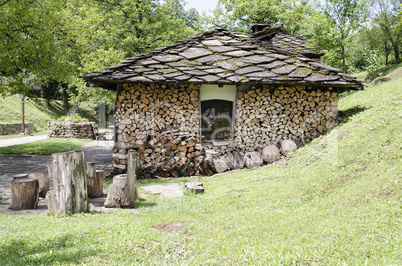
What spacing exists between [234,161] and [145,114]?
316 centimetres

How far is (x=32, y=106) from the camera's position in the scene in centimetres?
2505

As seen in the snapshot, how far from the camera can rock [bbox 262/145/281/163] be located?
335 inches

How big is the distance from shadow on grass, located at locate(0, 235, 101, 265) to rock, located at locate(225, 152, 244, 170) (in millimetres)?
6014

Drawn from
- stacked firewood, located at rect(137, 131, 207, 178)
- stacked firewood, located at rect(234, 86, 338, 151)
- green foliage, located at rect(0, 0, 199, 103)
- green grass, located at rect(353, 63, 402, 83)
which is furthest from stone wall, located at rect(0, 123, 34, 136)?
green grass, located at rect(353, 63, 402, 83)

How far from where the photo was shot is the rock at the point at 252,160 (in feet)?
28.2

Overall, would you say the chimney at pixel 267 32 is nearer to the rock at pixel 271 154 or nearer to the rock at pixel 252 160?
the rock at pixel 271 154

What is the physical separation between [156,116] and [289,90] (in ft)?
14.0

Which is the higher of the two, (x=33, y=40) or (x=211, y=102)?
(x=33, y=40)

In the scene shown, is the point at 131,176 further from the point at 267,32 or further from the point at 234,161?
the point at 267,32

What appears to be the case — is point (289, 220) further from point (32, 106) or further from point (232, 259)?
point (32, 106)

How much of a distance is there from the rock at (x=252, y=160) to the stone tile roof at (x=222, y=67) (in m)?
2.25

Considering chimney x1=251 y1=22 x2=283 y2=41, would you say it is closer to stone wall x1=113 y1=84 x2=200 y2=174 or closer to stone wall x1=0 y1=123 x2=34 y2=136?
stone wall x1=113 y1=84 x2=200 y2=174

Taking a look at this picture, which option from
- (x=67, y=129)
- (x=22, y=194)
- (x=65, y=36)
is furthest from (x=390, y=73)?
(x=67, y=129)

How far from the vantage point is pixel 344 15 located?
1586cm
